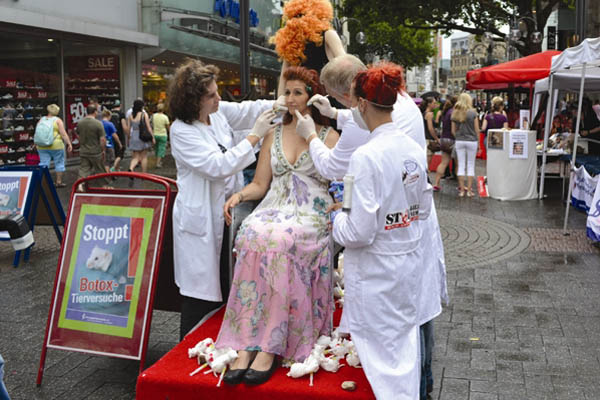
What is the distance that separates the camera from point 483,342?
488 cm

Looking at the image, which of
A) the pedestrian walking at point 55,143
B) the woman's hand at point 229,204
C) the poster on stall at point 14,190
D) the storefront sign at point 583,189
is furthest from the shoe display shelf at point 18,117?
the woman's hand at point 229,204

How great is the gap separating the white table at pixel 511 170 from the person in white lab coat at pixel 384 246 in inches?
377

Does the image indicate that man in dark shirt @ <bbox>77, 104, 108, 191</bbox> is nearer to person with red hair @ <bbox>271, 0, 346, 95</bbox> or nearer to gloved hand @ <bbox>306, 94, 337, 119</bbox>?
person with red hair @ <bbox>271, 0, 346, 95</bbox>

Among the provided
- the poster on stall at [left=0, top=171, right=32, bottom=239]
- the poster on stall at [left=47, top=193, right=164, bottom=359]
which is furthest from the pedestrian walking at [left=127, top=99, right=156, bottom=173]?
the poster on stall at [left=47, top=193, right=164, bottom=359]

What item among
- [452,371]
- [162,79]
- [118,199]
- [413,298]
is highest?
[162,79]

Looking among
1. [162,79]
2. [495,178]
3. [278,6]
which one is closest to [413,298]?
[495,178]

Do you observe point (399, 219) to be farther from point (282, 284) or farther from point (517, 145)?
point (517, 145)

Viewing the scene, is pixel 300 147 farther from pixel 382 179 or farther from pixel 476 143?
pixel 476 143

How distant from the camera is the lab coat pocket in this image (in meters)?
3.91

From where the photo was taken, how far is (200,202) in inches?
154

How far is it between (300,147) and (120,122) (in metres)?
15.2

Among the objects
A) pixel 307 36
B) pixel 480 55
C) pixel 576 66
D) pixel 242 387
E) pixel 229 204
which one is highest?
pixel 480 55

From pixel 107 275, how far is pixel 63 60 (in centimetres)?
1550

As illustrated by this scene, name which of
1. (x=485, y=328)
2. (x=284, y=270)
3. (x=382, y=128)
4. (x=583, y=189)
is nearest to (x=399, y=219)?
(x=382, y=128)
